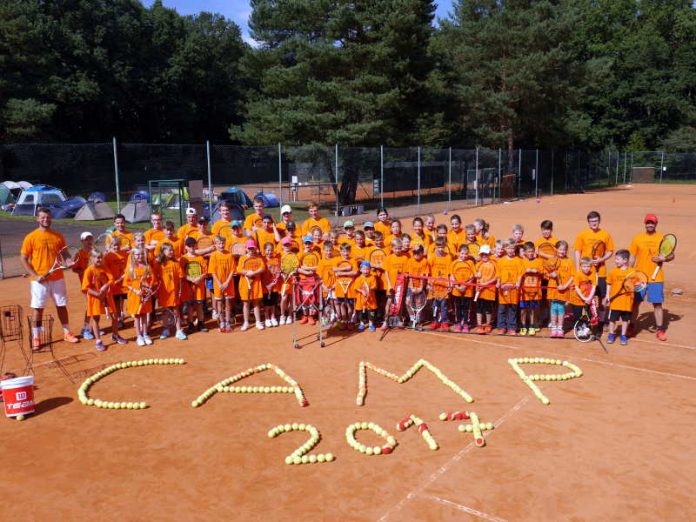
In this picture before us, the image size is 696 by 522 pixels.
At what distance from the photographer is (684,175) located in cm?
5856

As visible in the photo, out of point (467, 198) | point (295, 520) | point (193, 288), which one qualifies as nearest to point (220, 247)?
point (193, 288)

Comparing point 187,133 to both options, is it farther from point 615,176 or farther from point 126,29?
point 615,176

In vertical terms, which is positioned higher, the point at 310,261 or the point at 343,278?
the point at 310,261

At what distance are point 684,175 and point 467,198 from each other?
108 feet

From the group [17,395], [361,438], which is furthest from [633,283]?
[17,395]

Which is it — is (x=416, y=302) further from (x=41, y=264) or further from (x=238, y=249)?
(x=41, y=264)

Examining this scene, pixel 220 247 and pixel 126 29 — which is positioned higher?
pixel 126 29

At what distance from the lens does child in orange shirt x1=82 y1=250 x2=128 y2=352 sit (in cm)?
970

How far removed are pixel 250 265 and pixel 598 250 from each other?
5.96 meters

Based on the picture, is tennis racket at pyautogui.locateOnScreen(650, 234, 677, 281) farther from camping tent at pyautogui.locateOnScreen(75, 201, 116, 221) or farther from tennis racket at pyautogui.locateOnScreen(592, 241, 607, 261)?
camping tent at pyautogui.locateOnScreen(75, 201, 116, 221)

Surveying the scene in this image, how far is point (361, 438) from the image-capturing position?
6.73 metres

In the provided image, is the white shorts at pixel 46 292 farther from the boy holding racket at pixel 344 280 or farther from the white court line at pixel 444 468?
the white court line at pixel 444 468

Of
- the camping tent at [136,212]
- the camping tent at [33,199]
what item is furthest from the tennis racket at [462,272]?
the camping tent at [33,199]

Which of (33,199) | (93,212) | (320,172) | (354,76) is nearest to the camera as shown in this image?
(93,212)
